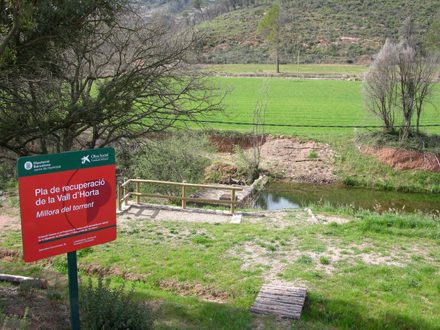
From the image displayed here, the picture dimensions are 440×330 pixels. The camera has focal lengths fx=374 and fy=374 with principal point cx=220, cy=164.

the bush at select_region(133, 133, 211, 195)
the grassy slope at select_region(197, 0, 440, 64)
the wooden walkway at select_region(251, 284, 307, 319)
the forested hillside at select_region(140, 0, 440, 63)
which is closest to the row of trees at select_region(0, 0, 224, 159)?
the wooden walkway at select_region(251, 284, 307, 319)

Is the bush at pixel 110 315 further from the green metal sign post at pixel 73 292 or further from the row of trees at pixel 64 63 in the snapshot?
the row of trees at pixel 64 63

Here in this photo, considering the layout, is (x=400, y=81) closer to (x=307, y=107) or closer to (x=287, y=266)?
(x=307, y=107)

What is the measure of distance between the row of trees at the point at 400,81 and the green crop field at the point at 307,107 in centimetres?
134

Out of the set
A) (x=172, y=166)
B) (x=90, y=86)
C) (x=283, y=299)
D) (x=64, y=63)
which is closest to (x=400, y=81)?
(x=172, y=166)

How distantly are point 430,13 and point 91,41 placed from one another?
93724 mm

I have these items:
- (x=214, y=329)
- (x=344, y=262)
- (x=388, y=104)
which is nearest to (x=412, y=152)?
(x=388, y=104)

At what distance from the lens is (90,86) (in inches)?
395

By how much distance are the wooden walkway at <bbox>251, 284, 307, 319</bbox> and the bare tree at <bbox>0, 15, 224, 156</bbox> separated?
5.25 m

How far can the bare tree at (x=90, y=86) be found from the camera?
7988 millimetres

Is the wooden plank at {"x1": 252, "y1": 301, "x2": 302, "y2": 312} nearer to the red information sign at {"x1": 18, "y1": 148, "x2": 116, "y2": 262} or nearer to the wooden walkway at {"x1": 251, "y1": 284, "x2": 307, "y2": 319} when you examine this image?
the wooden walkway at {"x1": 251, "y1": 284, "x2": 307, "y2": 319}

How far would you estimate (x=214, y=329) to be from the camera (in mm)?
5609

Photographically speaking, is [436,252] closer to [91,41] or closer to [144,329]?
[144,329]

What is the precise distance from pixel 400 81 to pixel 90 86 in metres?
21.6

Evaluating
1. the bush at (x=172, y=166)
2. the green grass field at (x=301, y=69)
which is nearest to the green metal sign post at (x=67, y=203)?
the bush at (x=172, y=166)
